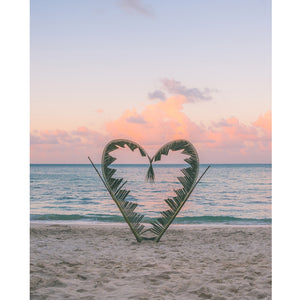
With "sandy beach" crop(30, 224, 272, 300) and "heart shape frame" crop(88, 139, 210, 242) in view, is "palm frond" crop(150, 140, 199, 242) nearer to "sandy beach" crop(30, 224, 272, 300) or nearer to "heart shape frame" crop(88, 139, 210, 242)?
"heart shape frame" crop(88, 139, 210, 242)

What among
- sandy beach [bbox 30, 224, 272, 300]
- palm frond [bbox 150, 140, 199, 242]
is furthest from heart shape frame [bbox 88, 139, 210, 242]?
sandy beach [bbox 30, 224, 272, 300]

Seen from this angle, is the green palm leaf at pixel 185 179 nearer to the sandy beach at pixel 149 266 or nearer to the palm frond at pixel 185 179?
the palm frond at pixel 185 179

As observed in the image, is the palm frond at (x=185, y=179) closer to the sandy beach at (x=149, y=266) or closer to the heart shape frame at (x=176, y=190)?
the heart shape frame at (x=176, y=190)

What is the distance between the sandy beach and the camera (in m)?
3.91

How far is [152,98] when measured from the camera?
122ft

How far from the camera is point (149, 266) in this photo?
5070 millimetres

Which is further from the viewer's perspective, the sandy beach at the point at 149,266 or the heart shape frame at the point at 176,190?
the heart shape frame at the point at 176,190

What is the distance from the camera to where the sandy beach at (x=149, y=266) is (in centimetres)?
391

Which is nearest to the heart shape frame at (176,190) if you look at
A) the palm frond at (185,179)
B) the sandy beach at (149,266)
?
the palm frond at (185,179)

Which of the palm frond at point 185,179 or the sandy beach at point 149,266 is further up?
the palm frond at point 185,179
